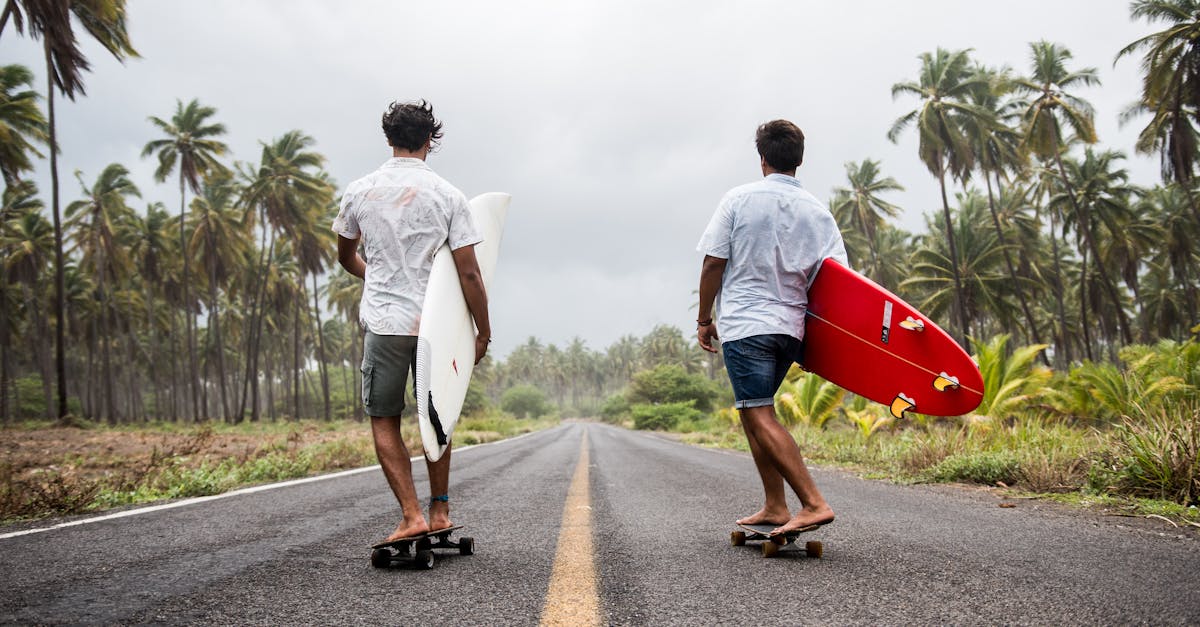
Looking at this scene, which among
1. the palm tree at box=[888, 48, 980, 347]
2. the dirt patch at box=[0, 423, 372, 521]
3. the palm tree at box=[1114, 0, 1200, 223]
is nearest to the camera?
the dirt patch at box=[0, 423, 372, 521]

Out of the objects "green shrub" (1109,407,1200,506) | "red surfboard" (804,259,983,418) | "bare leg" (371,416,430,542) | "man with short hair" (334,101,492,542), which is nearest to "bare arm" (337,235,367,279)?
"man with short hair" (334,101,492,542)

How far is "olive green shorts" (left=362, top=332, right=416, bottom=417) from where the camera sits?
8.64 ft

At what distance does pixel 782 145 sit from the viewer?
3123 millimetres

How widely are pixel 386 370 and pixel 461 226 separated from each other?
75 cm

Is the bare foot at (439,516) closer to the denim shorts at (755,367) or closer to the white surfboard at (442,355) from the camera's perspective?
the white surfboard at (442,355)

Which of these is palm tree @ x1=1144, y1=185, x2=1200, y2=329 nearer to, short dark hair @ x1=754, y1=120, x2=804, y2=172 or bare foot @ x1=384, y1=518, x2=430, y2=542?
short dark hair @ x1=754, y1=120, x2=804, y2=172

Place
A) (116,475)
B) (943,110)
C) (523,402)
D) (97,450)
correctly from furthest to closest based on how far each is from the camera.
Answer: (523,402)
(943,110)
(97,450)
(116,475)

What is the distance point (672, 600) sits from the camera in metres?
1.85

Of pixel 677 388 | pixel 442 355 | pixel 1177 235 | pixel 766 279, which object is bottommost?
pixel 677 388

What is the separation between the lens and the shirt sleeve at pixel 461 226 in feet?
9.25

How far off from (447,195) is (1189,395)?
41.7 ft

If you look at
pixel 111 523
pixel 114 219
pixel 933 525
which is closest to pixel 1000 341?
pixel 933 525

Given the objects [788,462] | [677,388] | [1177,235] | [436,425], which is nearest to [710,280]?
[788,462]

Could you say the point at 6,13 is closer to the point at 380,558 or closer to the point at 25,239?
the point at 380,558
